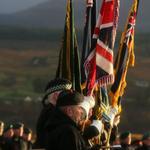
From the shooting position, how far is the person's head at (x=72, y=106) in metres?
4.26

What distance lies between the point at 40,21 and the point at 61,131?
141 feet

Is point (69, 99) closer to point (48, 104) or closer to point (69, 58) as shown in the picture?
point (48, 104)

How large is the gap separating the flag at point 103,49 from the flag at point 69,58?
0.94ft

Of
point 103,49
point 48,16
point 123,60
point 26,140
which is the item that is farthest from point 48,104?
point 48,16

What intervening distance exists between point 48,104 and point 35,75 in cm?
2554

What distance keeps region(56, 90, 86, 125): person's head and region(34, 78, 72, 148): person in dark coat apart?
3.8 inches

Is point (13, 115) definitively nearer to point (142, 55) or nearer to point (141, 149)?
point (142, 55)

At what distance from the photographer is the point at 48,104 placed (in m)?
4.59

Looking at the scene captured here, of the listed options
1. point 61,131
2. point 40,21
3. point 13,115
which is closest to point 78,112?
point 61,131

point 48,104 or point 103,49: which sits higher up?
point 48,104

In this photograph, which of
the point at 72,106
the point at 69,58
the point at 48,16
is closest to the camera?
the point at 72,106

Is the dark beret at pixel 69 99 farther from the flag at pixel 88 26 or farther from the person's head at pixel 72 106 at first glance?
the flag at pixel 88 26

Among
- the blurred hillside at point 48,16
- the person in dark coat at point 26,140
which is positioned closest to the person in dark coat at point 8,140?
the person in dark coat at point 26,140

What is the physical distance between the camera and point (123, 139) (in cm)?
820
